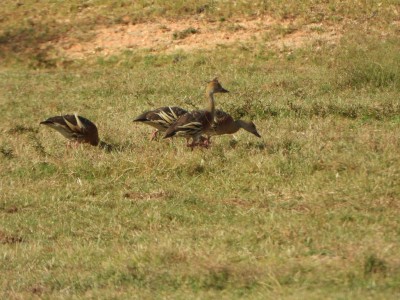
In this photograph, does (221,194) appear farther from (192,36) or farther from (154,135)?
(192,36)

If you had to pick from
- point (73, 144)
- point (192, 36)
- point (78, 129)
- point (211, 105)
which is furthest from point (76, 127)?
point (192, 36)

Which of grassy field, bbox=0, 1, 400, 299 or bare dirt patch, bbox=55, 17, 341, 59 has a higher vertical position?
grassy field, bbox=0, 1, 400, 299

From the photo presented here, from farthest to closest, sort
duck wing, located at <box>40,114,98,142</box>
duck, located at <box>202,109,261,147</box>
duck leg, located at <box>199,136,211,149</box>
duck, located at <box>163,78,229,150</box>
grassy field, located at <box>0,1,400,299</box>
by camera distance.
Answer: duck wing, located at <box>40,114,98,142</box>, duck, located at <box>202,109,261,147</box>, duck leg, located at <box>199,136,211,149</box>, duck, located at <box>163,78,229,150</box>, grassy field, located at <box>0,1,400,299</box>

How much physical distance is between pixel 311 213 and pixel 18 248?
2.34 m

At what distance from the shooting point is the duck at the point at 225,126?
410 inches

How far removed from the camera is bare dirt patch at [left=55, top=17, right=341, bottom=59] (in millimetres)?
18609

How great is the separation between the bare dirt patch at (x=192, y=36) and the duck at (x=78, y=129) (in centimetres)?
812

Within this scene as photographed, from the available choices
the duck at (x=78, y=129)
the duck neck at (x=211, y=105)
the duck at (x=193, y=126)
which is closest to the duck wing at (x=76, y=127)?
the duck at (x=78, y=129)

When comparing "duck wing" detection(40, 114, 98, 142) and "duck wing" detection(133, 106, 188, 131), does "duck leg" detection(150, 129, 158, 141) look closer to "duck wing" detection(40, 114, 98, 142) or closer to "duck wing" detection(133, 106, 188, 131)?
"duck wing" detection(133, 106, 188, 131)

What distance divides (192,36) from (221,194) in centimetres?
1121

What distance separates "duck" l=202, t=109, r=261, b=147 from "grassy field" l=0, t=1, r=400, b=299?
19 centimetres

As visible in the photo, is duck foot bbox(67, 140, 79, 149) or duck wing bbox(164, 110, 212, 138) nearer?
duck wing bbox(164, 110, 212, 138)

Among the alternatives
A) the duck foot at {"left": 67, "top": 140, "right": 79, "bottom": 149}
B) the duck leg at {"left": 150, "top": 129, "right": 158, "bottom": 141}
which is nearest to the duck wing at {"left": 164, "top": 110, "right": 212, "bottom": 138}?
the duck leg at {"left": 150, "top": 129, "right": 158, "bottom": 141}

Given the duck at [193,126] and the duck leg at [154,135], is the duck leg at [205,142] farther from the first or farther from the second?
the duck leg at [154,135]
